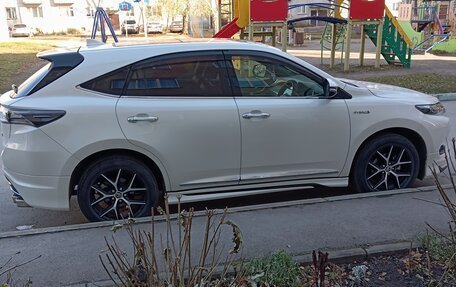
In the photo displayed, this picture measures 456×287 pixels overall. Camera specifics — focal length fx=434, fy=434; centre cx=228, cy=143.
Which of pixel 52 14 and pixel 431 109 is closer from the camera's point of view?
pixel 431 109

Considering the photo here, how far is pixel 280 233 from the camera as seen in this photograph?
3.81 m

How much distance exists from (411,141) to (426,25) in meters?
23.4

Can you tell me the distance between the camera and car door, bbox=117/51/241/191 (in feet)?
13.1

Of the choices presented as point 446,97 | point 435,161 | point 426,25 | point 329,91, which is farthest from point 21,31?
point 435,161

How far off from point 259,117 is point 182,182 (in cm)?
98

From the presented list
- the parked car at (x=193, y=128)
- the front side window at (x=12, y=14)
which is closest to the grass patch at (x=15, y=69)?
the parked car at (x=193, y=128)

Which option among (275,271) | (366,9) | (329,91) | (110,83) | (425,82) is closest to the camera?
(275,271)

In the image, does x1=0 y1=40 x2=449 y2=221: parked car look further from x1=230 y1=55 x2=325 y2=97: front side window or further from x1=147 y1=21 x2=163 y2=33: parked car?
x1=147 y1=21 x2=163 y2=33: parked car

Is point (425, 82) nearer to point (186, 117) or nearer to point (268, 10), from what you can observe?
point (268, 10)

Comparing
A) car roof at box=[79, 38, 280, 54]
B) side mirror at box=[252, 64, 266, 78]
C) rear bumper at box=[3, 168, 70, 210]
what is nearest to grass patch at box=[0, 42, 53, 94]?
car roof at box=[79, 38, 280, 54]

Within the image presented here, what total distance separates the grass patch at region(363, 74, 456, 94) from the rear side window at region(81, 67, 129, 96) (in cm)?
889

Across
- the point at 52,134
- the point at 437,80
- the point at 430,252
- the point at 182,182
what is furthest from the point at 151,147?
the point at 437,80

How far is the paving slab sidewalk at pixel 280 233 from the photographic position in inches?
133

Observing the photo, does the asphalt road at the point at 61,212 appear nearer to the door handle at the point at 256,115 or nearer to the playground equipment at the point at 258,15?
the door handle at the point at 256,115
